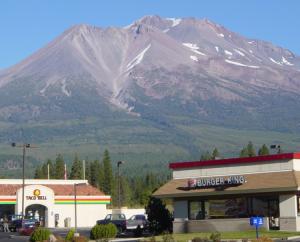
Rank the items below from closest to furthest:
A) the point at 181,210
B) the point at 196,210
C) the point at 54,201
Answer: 1. the point at 196,210
2. the point at 181,210
3. the point at 54,201

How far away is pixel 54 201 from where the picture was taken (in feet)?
364

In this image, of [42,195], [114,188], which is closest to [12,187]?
[42,195]

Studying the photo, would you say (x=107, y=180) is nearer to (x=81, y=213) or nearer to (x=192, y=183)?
(x=81, y=213)

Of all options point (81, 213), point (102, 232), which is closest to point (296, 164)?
point (102, 232)

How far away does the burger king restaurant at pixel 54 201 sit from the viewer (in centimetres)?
10944

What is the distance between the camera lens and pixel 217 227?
66.3 meters

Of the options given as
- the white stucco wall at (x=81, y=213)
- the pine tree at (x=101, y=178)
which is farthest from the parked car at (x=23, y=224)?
the pine tree at (x=101, y=178)

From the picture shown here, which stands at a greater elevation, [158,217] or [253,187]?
[253,187]

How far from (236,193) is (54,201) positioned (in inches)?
1955

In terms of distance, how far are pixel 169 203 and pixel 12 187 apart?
20873mm

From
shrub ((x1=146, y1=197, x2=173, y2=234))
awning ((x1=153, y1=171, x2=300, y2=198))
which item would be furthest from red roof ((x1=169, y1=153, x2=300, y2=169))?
shrub ((x1=146, y1=197, x2=173, y2=234))

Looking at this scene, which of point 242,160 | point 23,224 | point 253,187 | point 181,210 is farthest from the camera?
point 23,224

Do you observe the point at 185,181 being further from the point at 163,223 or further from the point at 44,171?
the point at 44,171

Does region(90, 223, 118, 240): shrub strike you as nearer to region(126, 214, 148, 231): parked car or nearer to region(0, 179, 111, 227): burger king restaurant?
region(126, 214, 148, 231): parked car
